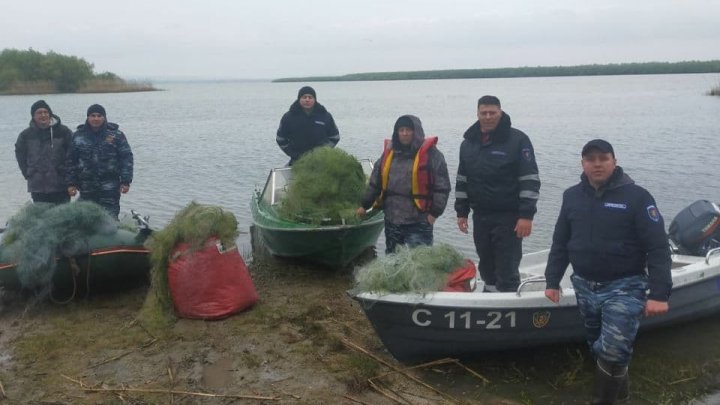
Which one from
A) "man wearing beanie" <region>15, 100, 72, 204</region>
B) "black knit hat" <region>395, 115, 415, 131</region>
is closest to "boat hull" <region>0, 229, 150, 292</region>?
"man wearing beanie" <region>15, 100, 72, 204</region>

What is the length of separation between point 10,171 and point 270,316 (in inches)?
597

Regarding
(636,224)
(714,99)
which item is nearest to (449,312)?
Answer: (636,224)

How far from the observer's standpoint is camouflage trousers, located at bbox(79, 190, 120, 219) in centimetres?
754

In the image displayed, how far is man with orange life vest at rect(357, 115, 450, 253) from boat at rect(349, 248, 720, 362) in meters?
0.97

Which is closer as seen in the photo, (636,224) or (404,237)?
(636,224)

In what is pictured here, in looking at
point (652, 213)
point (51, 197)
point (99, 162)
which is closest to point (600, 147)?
point (652, 213)

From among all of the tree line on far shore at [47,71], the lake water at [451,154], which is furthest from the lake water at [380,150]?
the tree line on far shore at [47,71]

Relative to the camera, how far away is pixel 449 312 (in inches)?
195

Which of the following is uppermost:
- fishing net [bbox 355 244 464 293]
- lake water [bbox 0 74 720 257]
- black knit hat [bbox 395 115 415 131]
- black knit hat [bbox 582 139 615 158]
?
black knit hat [bbox 395 115 415 131]

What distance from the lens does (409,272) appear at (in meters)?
5.06

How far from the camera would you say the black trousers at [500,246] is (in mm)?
5523

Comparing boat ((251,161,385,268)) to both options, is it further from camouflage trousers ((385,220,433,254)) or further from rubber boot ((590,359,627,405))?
rubber boot ((590,359,627,405))

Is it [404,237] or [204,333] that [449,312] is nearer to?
[404,237]

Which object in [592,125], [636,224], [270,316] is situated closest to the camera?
[636,224]
